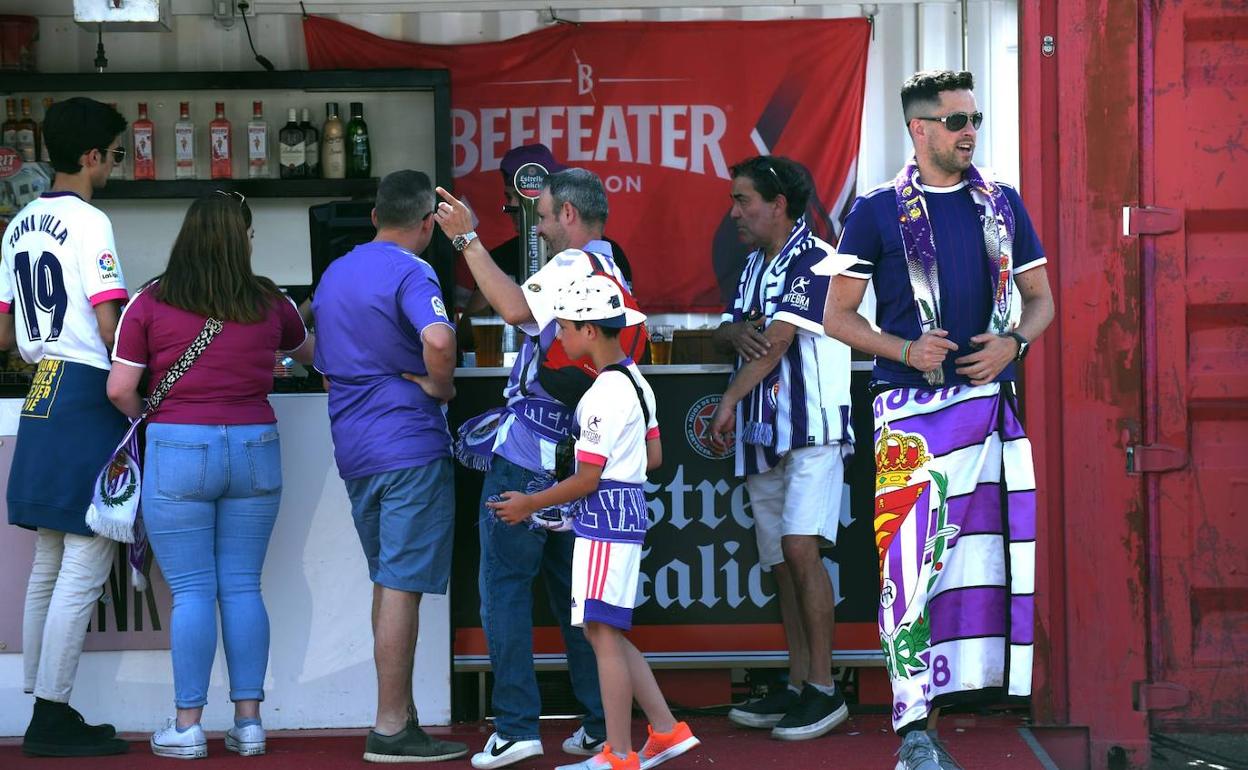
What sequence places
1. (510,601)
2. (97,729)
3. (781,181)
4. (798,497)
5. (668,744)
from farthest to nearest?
1. (781,181)
2. (798,497)
3. (97,729)
4. (510,601)
5. (668,744)

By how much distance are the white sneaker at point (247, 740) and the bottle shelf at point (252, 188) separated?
3289 mm

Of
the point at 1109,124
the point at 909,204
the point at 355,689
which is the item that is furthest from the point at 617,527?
the point at 1109,124

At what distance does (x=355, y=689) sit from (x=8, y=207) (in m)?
3.47

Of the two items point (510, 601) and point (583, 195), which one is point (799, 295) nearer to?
point (583, 195)

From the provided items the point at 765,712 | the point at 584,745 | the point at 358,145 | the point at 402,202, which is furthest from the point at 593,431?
the point at 358,145

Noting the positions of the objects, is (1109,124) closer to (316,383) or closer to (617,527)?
(617,527)

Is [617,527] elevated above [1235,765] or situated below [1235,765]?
above

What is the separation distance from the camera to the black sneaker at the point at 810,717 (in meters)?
4.64

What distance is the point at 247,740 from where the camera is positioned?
450cm

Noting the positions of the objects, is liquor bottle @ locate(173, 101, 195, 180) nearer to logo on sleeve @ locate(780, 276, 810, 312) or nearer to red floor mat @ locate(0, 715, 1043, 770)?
red floor mat @ locate(0, 715, 1043, 770)

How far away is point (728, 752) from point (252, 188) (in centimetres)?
394

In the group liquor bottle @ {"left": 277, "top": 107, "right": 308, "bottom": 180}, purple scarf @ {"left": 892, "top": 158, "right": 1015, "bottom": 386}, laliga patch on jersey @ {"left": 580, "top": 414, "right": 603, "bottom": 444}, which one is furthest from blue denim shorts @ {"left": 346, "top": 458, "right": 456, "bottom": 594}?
liquor bottle @ {"left": 277, "top": 107, "right": 308, "bottom": 180}

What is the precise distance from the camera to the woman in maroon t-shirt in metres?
4.35

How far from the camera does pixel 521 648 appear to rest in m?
4.24
